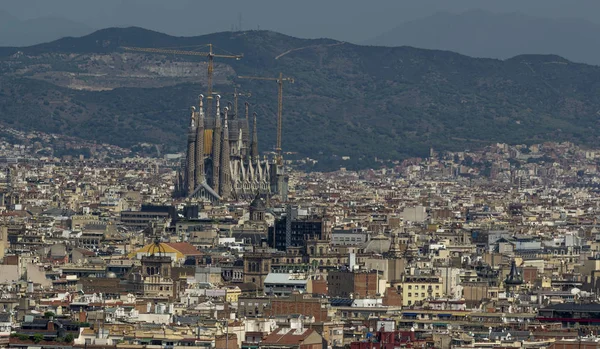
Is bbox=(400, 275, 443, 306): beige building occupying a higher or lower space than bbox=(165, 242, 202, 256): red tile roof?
lower

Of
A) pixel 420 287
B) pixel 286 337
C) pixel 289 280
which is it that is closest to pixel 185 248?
pixel 289 280

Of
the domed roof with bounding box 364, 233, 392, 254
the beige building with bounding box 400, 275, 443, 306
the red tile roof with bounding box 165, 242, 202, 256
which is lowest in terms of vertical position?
the beige building with bounding box 400, 275, 443, 306

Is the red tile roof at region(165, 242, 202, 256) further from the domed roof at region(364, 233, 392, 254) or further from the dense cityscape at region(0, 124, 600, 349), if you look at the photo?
the domed roof at region(364, 233, 392, 254)

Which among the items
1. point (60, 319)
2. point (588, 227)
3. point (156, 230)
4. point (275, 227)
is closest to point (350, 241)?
point (275, 227)

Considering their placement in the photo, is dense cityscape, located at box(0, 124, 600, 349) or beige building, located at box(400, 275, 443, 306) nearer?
dense cityscape, located at box(0, 124, 600, 349)

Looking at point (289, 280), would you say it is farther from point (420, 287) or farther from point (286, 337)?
point (286, 337)

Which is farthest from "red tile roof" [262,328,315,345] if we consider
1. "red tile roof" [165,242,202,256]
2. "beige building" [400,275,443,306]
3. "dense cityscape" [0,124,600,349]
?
"red tile roof" [165,242,202,256]

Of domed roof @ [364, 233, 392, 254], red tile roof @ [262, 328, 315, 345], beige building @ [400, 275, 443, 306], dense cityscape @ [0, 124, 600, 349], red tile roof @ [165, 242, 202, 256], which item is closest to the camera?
red tile roof @ [262, 328, 315, 345]

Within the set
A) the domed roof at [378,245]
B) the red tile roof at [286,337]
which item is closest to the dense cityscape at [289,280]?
the red tile roof at [286,337]

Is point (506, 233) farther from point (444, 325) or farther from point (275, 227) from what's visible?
point (444, 325)
